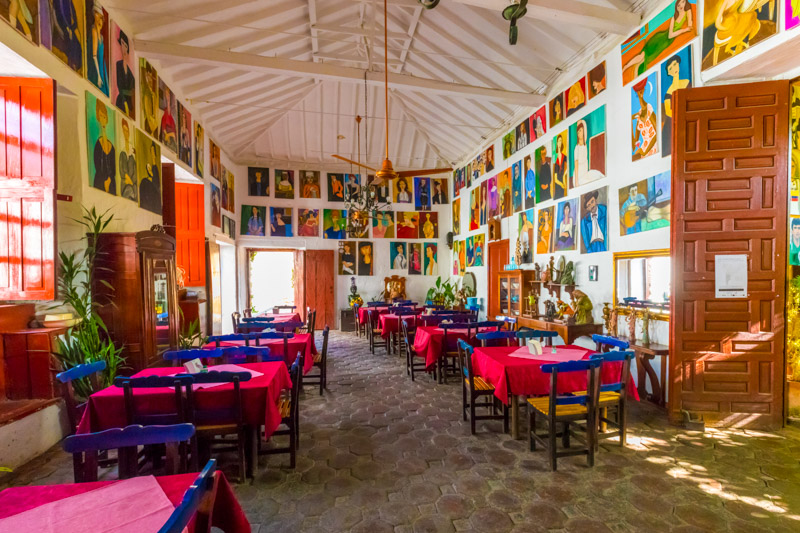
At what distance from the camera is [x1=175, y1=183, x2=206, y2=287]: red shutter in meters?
7.27

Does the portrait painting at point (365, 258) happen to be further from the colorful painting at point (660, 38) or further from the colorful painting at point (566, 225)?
the colorful painting at point (660, 38)

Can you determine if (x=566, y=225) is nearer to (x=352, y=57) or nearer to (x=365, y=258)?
(x=352, y=57)

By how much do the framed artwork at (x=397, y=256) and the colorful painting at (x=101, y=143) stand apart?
8.52 meters

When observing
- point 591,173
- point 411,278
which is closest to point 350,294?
point 411,278

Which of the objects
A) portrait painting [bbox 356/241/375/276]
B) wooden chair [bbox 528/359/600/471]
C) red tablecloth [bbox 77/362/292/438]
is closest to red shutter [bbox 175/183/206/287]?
red tablecloth [bbox 77/362/292/438]

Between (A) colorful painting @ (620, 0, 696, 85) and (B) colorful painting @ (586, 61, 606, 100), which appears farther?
(B) colorful painting @ (586, 61, 606, 100)

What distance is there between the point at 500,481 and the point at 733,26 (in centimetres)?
493

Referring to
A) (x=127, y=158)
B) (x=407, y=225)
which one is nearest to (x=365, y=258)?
(x=407, y=225)

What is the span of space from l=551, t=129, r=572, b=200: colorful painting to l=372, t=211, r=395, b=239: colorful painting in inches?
246

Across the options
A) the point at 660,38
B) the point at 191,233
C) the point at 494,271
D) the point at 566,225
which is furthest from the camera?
the point at 494,271

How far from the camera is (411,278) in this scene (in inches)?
505

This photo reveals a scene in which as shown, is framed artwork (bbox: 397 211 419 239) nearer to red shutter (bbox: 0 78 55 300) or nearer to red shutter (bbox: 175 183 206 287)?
red shutter (bbox: 175 183 206 287)

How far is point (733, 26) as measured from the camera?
3.91 metres

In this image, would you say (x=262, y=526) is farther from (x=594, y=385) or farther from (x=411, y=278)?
(x=411, y=278)
